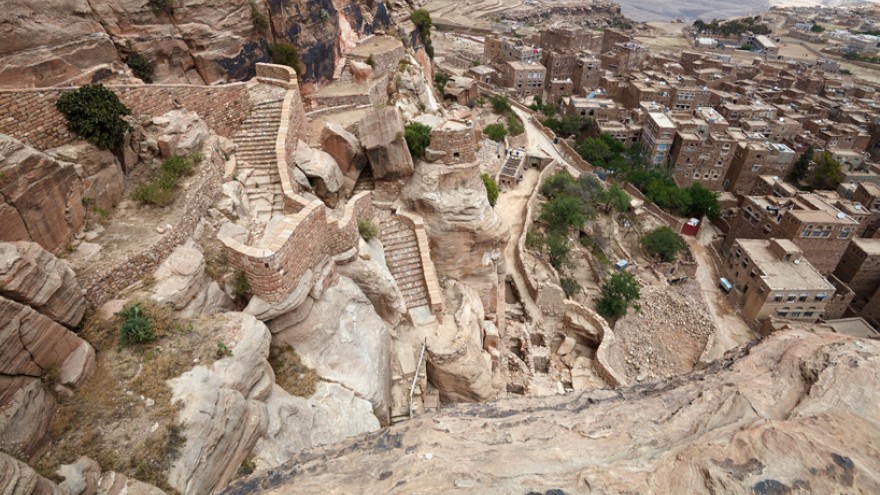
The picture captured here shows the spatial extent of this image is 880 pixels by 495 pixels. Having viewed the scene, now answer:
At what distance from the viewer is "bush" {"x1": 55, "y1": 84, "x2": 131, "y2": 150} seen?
11805 mm

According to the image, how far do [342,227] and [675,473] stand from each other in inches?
424

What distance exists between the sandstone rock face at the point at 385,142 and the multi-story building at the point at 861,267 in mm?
35259

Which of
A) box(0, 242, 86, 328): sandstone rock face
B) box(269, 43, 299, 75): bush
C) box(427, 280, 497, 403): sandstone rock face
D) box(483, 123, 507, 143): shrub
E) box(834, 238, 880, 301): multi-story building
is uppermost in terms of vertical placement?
box(269, 43, 299, 75): bush

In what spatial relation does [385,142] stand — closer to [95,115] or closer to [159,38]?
[95,115]

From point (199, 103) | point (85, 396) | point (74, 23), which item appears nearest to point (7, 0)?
point (74, 23)

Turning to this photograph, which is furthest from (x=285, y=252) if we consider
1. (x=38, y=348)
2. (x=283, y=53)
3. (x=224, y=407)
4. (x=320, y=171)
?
(x=283, y=53)

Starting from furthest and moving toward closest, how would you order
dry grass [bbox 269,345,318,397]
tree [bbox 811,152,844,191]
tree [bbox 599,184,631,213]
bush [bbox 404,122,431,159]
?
tree [bbox 811,152,844,191], tree [bbox 599,184,631,213], bush [bbox 404,122,431,159], dry grass [bbox 269,345,318,397]

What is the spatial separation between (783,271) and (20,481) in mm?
38354

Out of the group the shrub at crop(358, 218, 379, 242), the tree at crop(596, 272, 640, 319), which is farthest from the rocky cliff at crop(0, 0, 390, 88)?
the tree at crop(596, 272, 640, 319)

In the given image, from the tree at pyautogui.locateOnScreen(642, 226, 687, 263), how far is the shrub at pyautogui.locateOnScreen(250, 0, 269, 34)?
1203 inches

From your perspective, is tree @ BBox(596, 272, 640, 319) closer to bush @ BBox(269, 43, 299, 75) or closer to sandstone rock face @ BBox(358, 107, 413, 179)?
sandstone rock face @ BBox(358, 107, 413, 179)

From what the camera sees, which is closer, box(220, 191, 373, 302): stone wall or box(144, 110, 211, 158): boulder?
box(220, 191, 373, 302): stone wall

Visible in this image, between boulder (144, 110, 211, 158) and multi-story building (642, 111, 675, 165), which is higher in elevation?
boulder (144, 110, 211, 158)

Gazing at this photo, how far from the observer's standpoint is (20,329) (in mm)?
7598
